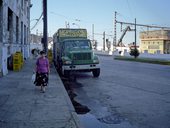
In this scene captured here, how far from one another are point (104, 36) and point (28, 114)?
98822 mm

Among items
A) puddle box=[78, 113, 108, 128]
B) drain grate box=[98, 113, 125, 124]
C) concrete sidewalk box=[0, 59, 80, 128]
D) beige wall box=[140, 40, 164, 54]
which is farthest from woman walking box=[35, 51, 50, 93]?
beige wall box=[140, 40, 164, 54]

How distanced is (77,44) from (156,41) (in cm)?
7612

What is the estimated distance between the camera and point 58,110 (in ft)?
31.4

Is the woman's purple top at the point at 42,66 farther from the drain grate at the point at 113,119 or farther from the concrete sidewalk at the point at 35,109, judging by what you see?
the drain grate at the point at 113,119

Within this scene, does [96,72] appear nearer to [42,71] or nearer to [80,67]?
[80,67]

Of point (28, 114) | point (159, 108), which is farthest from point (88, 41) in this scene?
point (28, 114)

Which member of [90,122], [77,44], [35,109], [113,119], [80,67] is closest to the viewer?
[90,122]

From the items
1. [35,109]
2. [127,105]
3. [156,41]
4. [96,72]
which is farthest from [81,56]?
[156,41]

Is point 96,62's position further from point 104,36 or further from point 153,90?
point 104,36

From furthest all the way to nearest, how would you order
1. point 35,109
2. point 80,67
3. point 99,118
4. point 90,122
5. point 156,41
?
1. point 156,41
2. point 80,67
3. point 35,109
4. point 99,118
5. point 90,122

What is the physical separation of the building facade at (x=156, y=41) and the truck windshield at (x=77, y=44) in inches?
2702

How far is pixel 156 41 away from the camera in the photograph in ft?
313

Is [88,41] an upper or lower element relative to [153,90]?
upper

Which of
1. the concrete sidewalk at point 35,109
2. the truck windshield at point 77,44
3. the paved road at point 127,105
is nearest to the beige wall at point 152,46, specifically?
the truck windshield at point 77,44
